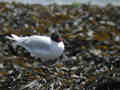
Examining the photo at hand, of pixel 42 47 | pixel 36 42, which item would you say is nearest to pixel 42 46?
pixel 42 47

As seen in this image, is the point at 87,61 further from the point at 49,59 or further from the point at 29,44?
the point at 29,44

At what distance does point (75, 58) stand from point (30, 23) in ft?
5.92

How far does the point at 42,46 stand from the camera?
157 inches

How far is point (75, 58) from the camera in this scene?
392cm

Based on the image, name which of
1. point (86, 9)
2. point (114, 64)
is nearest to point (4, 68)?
point (114, 64)

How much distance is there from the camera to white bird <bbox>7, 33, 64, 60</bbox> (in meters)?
3.92

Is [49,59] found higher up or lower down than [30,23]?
lower down

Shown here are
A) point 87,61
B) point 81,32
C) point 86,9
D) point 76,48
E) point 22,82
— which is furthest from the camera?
point 86,9

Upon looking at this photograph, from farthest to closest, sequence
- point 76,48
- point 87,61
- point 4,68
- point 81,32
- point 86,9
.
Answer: point 86,9 < point 81,32 < point 76,48 < point 87,61 < point 4,68

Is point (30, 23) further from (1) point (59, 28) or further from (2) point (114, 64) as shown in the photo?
(2) point (114, 64)

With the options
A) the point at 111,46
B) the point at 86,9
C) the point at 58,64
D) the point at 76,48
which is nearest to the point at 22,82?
the point at 58,64

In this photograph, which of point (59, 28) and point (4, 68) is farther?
point (59, 28)

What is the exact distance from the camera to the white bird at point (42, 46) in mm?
3922

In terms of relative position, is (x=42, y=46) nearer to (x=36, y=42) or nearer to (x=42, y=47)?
(x=42, y=47)
